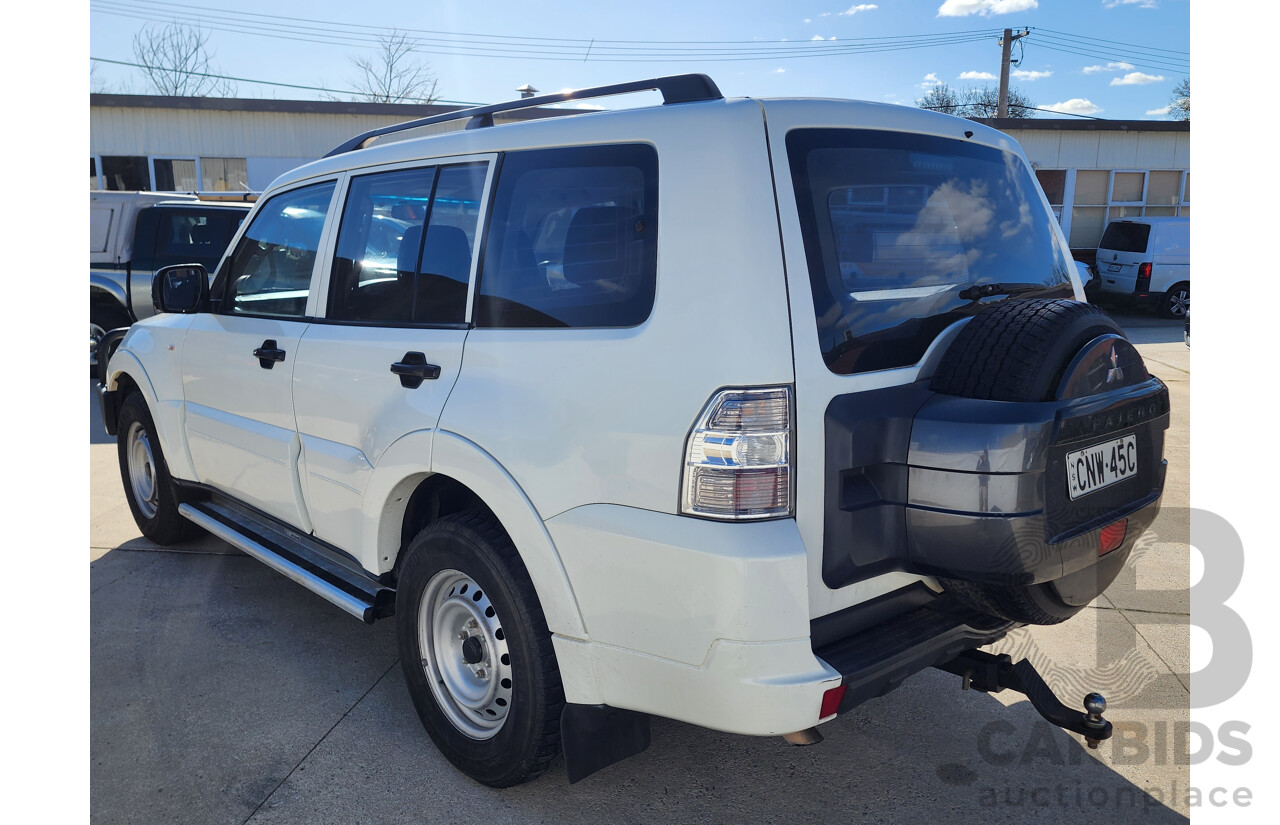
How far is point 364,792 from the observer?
2.85 m

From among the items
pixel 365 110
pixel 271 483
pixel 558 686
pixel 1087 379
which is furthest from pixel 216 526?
pixel 365 110

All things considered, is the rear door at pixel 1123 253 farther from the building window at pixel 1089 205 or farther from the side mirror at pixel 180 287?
the side mirror at pixel 180 287

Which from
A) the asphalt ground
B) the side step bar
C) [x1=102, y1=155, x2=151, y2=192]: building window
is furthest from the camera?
[x1=102, y1=155, x2=151, y2=192]: building window

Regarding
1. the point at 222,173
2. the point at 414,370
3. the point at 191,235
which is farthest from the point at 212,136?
the point at 414,370

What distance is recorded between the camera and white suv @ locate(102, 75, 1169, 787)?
2146 millimetres

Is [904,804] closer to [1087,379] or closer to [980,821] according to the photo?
[980,821]

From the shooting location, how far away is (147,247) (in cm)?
1034

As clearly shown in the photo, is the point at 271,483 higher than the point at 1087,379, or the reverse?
the point at 1087,379

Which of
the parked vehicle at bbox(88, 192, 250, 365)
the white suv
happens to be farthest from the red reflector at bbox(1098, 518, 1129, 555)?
the parked vehicle at bbox(88, 192, 250, 365)

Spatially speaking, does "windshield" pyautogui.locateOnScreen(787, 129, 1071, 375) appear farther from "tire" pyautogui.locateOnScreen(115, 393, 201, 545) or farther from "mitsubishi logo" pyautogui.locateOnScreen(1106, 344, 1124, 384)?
"tire" pyautogui.locateOnScreen(115, 393, 201, 545)

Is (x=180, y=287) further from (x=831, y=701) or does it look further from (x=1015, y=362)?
(x=1015, y=362)

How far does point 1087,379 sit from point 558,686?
1708mm

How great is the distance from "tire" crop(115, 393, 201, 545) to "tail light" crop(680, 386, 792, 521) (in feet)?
12.4

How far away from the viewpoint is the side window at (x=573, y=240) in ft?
7.72
